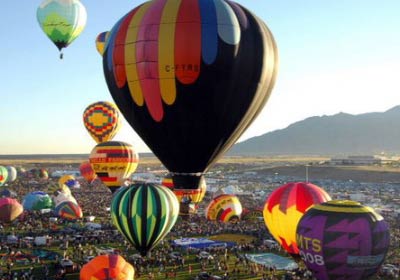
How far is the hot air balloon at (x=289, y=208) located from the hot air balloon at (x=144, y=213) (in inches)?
162

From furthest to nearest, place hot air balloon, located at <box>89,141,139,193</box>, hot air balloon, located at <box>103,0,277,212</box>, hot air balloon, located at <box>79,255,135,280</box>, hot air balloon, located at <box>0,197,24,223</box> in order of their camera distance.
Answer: hot air balloon, located at <box>89,141,139,193</box> → hot air balloon, located at <box>0,197,24,223</box> → hot air balloon, located at <box>103,0,277,212</box> → hot air balloon, located at <box>79,255,135,280</box>

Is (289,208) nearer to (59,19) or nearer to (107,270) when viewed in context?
(107,270)

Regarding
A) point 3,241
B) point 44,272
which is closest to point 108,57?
point 44,272

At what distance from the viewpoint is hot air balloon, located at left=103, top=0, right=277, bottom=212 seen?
18.7 m

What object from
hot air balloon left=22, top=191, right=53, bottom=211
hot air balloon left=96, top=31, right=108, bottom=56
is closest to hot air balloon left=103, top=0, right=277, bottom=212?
hot air balloon left=22, top=191, right=53, bottom=211

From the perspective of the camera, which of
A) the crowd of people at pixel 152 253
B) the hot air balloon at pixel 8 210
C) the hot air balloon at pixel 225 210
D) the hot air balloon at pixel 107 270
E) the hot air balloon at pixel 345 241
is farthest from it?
the hot air balloon at pixel 225 210

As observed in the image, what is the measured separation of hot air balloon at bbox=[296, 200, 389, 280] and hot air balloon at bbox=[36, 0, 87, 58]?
24960mm

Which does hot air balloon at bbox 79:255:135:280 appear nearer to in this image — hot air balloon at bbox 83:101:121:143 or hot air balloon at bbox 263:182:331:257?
hot air balloon at bbox 263:182:331:257

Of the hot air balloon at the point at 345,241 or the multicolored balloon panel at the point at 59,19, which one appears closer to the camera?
the hot air balloon at the point at 345,241

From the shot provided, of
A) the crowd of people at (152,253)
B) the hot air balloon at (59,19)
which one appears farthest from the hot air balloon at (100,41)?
the crowd of people at (152,253)

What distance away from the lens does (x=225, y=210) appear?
101 feet

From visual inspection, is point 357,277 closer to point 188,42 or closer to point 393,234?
point 188,42

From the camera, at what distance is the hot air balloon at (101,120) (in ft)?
146

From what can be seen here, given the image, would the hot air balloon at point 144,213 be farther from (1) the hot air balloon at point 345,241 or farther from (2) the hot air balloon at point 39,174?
(2) the hot air balloon at point 39,174
